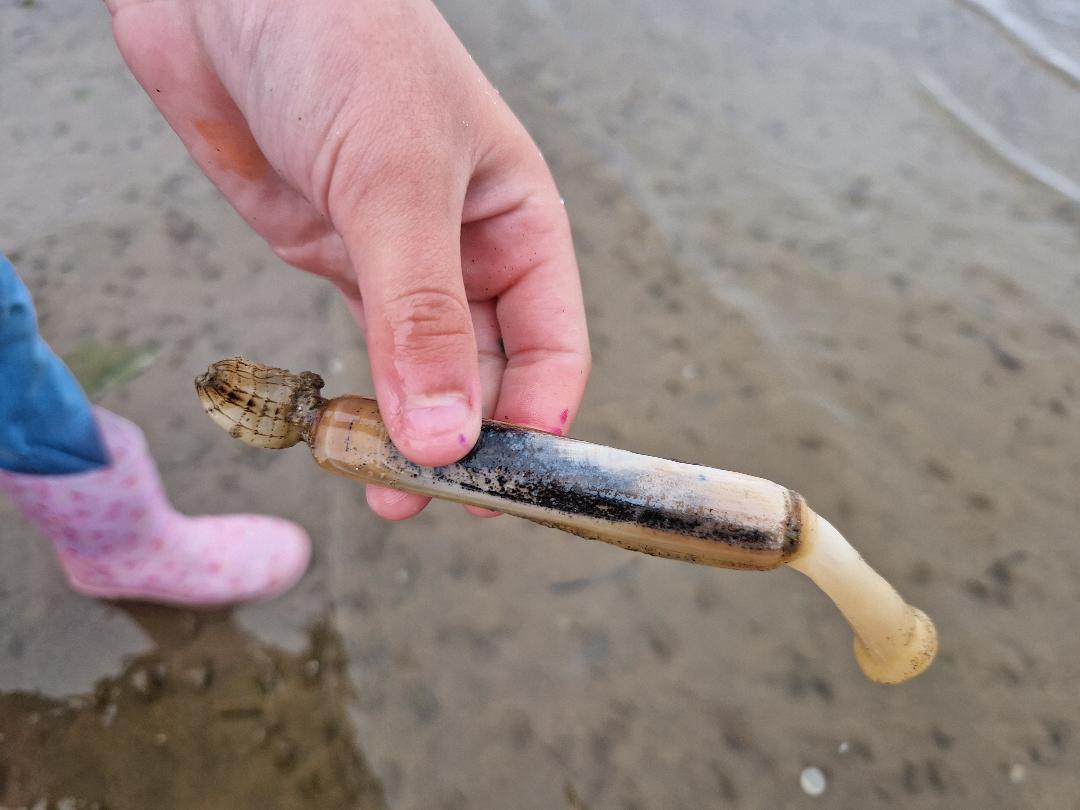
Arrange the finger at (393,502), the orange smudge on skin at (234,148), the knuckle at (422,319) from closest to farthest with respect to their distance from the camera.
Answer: the knuckle at (422,319)
the finger at (393,502)
the orange smudge on skin at (234,148)

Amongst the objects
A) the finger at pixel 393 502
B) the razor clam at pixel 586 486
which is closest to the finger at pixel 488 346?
the finger at pixel 393 502

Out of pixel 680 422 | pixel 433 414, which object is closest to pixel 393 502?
pixel 433 414

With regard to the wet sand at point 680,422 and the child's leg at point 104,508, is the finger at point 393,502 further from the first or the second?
the child's leg at point 104,508

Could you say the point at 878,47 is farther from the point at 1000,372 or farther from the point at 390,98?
the point at 390,98

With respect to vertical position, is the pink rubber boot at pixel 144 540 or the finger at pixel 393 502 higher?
the finger at pixel 393 502

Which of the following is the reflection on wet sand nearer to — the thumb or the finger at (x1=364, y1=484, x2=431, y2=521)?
the finger at (x1=364, y1=484, x2=431, y2=521)

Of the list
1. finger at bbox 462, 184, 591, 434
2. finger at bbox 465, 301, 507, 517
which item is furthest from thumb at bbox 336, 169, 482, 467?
finger at bbox 465, 301, 507, 517

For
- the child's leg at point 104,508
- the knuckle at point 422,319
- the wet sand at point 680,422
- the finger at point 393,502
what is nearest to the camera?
the knuckle at point 422,319
